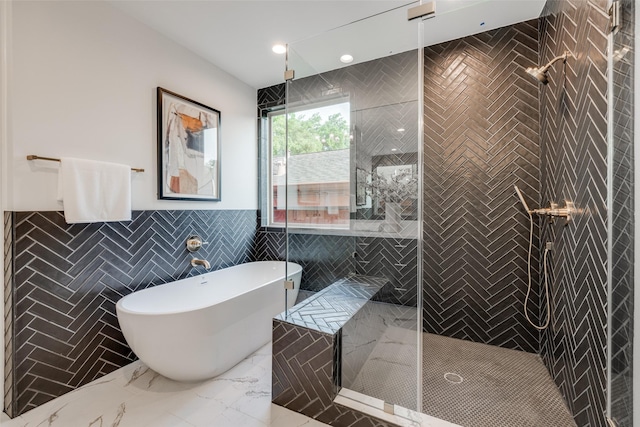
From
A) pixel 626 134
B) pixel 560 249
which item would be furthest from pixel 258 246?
pixel 626 134

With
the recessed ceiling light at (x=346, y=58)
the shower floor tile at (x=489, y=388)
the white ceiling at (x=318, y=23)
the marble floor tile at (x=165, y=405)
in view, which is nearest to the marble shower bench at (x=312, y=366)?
the marble floor tile at (x=165, y=405)

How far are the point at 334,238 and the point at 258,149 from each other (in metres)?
1.80

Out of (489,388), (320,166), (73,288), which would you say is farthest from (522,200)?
(73,288)

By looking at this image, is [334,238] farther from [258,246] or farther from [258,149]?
[258,149]

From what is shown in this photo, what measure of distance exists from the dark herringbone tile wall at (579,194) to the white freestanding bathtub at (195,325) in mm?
1779

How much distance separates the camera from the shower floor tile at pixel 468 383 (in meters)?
1.63

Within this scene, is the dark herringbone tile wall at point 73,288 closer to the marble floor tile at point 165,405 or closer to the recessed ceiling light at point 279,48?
the marble floor tile at point 165,405

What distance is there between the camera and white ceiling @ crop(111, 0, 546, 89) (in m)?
2.08

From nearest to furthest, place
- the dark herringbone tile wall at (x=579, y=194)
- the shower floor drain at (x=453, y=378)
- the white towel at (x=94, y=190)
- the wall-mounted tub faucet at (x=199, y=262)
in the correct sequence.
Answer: the dark herringbone tile wall at (x=579, y=194)
the white towel at (x=94, y=190)
the shower floor drain at (x=453, y=378)
the wall-mounted tub faucet at (x=199, y=262)

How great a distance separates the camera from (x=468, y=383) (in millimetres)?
1932

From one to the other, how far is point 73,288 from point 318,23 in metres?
2.77

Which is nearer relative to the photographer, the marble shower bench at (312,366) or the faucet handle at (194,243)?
the marble shower bench at (312,366)

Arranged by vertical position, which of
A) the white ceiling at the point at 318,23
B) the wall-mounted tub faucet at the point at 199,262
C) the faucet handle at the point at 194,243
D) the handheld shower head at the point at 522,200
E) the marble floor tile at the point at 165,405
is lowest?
the marble floor tile at the point at 165,405

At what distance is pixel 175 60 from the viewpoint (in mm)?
2582
